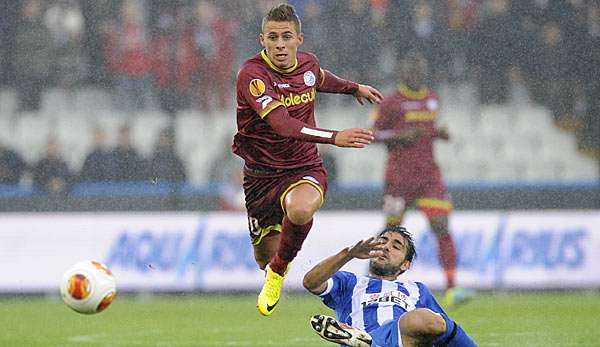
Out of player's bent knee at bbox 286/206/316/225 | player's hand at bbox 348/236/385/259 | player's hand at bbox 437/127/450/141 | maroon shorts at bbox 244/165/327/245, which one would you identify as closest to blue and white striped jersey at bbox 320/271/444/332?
player's hand at bbox 348/236/385/259

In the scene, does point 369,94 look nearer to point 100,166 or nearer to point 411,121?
point 411,121

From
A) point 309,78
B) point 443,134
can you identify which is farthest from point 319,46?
point 309,78

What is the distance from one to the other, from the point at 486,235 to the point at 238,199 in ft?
8.92

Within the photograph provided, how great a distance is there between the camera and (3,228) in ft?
42.3

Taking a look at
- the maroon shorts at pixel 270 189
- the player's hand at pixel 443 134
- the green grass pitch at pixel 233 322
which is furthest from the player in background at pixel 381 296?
the player's hand at pixel 443 134

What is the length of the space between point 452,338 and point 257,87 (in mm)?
1941

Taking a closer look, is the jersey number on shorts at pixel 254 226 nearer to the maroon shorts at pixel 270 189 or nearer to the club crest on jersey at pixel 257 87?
the maroon shorts at pixel 270 189

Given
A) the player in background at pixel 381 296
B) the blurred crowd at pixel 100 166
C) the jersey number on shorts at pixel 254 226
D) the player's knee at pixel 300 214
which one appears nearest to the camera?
the player in background at pixel 381 296

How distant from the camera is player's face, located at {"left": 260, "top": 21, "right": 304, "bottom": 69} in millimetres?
7176

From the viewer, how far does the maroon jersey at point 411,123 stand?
12.2 meters

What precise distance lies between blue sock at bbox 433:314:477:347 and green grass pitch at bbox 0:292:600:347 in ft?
7.34

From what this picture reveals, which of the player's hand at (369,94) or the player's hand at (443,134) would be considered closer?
the player's hand at (369,94)

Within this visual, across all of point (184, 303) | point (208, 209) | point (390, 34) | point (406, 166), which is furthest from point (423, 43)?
point (184, 303)

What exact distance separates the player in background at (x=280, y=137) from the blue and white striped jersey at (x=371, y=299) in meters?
0.72
